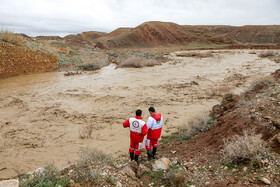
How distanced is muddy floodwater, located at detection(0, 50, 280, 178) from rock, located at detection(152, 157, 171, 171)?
4.19 feet

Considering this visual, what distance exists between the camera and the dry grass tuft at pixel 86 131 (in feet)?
19.9

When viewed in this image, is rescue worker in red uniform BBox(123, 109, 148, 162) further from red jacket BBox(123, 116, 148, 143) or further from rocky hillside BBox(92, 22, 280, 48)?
rocky hillside BBox(92, 22, 280, 48)

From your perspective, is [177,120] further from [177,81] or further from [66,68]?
[66,68]

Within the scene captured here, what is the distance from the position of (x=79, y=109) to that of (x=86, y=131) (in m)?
2.35

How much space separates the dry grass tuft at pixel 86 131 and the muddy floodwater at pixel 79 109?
0.20ft

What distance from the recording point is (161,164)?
3.93 meters

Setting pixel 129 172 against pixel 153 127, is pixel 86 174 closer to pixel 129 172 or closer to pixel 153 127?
pixel 129 172

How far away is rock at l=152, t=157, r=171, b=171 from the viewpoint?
12.7 feet

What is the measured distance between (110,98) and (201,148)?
6.11m

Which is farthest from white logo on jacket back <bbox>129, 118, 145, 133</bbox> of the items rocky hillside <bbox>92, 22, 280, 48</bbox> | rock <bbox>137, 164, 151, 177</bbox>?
rocky hillside <bbox>92, 22, 280, 48</bbox>

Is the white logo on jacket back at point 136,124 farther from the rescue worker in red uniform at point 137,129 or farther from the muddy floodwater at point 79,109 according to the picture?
the muddy floodwater at point 79,109

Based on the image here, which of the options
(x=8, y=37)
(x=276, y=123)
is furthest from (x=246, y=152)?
(x=8, y=37)

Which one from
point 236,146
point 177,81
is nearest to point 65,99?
point 177,81

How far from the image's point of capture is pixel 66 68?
18.0 metres
